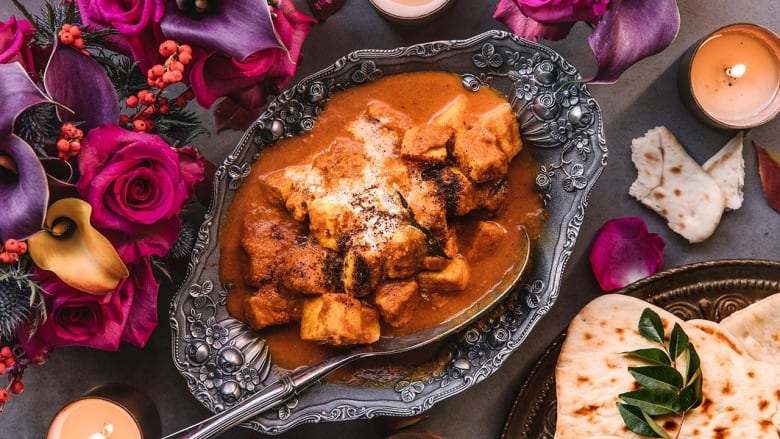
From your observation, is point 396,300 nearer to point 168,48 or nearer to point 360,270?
point 360,270

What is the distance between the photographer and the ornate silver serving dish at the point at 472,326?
225cm

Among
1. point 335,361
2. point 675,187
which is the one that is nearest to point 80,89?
point 335,361

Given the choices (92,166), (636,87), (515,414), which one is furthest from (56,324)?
(636,87)

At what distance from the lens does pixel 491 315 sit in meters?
2.32

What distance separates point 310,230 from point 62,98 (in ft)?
2.81

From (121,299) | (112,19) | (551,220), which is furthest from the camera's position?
(551,220)

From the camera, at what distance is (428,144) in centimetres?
221

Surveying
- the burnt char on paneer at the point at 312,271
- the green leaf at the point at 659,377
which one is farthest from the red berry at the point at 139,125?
the green leaf at the point at 659,377

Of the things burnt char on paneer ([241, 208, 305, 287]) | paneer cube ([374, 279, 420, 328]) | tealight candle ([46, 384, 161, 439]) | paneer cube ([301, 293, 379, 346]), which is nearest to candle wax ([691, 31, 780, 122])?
paneer cube ([374, 279, 420, 328])

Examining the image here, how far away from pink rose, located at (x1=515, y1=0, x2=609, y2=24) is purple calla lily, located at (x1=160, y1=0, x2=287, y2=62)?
77 centimetres

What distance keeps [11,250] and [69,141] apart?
0.96 feet

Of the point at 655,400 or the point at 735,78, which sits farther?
the point at 735,78

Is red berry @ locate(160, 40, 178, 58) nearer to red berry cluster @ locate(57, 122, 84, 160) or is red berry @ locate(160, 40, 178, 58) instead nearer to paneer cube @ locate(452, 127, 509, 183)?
red berry cluster @ locate(57, 122, 84, 160)

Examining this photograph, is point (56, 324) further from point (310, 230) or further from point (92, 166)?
point (310, 230)
